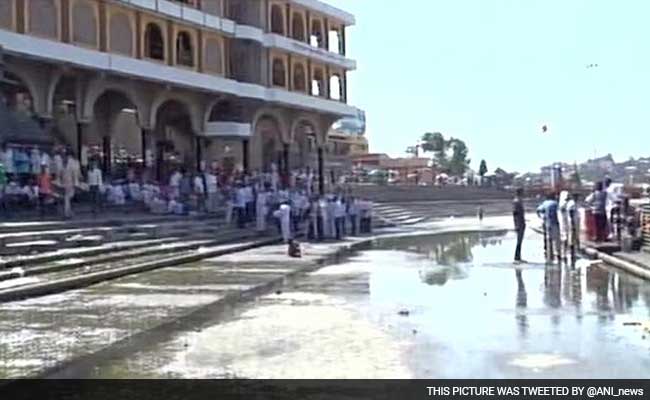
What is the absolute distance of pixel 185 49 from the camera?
39062 mm

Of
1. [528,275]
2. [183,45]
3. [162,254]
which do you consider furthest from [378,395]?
[183,45]

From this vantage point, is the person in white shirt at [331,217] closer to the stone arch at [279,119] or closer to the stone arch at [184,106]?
the stone arch at [184,106]

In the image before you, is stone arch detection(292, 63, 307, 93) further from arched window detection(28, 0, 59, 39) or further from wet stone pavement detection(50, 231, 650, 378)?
wet stone pavement detection(50, 231, 650, 378)

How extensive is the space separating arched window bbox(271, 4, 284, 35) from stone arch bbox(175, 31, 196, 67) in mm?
8245

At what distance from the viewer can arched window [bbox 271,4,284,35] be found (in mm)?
46578

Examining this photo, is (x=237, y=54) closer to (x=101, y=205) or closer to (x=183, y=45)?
(x=183, y=45)

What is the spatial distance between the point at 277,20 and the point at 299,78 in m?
3.49

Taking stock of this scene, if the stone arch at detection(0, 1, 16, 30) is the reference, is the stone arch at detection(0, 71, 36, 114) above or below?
below

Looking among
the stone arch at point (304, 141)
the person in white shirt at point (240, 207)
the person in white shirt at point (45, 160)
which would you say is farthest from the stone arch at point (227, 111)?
the person in white shirt at point (45, 160)

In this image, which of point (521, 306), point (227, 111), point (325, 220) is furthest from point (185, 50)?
point (521, 306)

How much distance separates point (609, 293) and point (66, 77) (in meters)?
24.4

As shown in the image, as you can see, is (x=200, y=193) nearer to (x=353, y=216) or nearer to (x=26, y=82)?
(x=353, y=216)

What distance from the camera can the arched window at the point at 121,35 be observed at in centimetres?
3366

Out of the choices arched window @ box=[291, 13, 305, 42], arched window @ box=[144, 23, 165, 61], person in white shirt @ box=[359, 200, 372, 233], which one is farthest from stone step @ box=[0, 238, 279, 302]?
arched window @ box=[291, 13, 305, 42]
